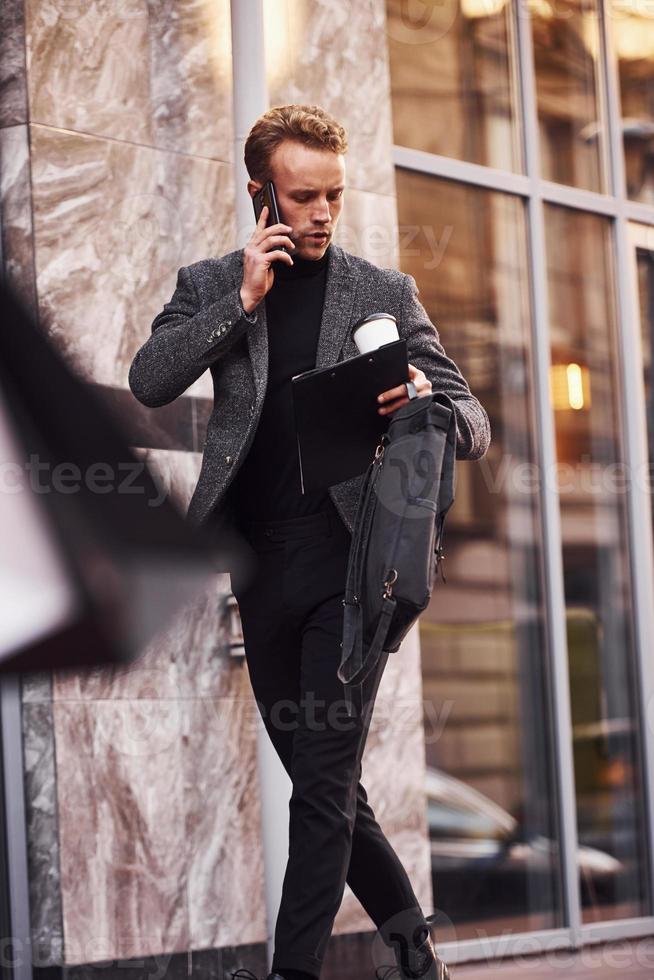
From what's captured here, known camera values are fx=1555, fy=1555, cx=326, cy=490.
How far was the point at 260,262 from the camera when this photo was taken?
3.03m

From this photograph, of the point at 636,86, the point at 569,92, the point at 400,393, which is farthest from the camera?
the point at 636,86

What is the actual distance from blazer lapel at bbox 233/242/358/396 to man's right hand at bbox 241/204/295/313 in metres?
0.12

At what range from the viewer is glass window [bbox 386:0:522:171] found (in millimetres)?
5645

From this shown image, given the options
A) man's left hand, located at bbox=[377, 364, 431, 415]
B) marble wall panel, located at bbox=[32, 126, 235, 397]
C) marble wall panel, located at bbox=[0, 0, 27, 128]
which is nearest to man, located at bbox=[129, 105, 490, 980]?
man's left hand, located at bbox=[377, 364, 431, 415]

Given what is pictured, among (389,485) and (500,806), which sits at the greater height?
(389,485)

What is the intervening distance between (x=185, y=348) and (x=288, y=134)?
Result: 1.63ft

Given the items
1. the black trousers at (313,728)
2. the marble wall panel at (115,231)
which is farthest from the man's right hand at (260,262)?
the marble wall panel at (115,231)

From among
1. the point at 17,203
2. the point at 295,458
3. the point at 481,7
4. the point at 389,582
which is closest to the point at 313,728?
the point at 389,582

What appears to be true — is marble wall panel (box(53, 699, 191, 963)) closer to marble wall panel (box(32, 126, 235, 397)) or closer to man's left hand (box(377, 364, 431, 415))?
marble wall panel (box(32, 126, 235, 397))

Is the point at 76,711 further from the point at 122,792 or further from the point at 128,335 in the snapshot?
the point at 128,335

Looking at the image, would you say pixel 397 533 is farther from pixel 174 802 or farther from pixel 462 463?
pixel 462 463

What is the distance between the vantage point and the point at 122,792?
4105 millimetres

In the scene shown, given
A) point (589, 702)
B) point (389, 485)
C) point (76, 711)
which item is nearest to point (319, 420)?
point (389, 485)

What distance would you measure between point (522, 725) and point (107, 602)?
5.34 m
